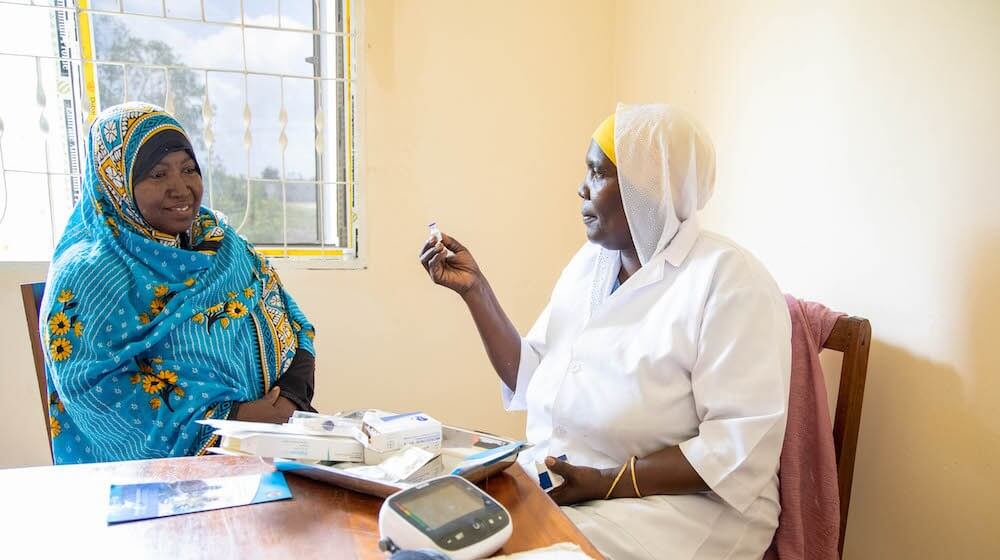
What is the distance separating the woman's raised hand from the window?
0.93 meters

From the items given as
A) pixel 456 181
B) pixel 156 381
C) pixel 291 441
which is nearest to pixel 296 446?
pixel 291 441

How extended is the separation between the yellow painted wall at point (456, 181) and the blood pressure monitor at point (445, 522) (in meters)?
1.66

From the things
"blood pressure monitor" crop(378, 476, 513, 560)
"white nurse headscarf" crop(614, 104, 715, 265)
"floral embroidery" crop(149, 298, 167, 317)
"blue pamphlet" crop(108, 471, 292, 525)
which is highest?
"white nurse headscarf" crop(614, 104, 715, 265)

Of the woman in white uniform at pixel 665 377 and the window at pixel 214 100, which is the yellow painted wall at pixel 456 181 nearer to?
the window at pixel 214 100

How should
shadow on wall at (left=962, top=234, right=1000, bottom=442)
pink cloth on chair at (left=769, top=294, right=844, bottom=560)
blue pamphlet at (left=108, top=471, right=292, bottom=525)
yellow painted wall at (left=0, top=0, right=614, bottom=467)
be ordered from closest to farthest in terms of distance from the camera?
blue pamphlet at (left=108, top=471, right=292, bottom=525), shadow on wall at (left=962, top=234, right=1000, bottom=442), pink cloth on chair at (left=769, top=294, right=844, bottom=560), yellow painted wall at (left=0, top=0, right=614, bottom=467)

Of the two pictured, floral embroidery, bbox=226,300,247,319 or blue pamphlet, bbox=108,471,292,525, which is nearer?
blue pamphlet, bbox=108,471,292,525

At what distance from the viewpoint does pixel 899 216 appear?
53.1 inches

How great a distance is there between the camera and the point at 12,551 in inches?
32.4

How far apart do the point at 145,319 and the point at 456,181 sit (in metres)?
1.29

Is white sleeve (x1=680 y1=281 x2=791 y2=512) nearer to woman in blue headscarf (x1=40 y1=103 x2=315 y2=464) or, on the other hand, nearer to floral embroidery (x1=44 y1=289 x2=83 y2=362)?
woman in blue headscarf (x1=40 y1=103 x2=315 y2=464)

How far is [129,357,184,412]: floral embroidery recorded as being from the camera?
143cm

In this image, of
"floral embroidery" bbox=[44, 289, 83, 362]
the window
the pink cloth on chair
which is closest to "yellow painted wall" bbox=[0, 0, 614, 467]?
the window

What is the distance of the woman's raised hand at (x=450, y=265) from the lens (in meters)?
1.53

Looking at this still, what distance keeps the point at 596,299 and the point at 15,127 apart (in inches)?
78.8
